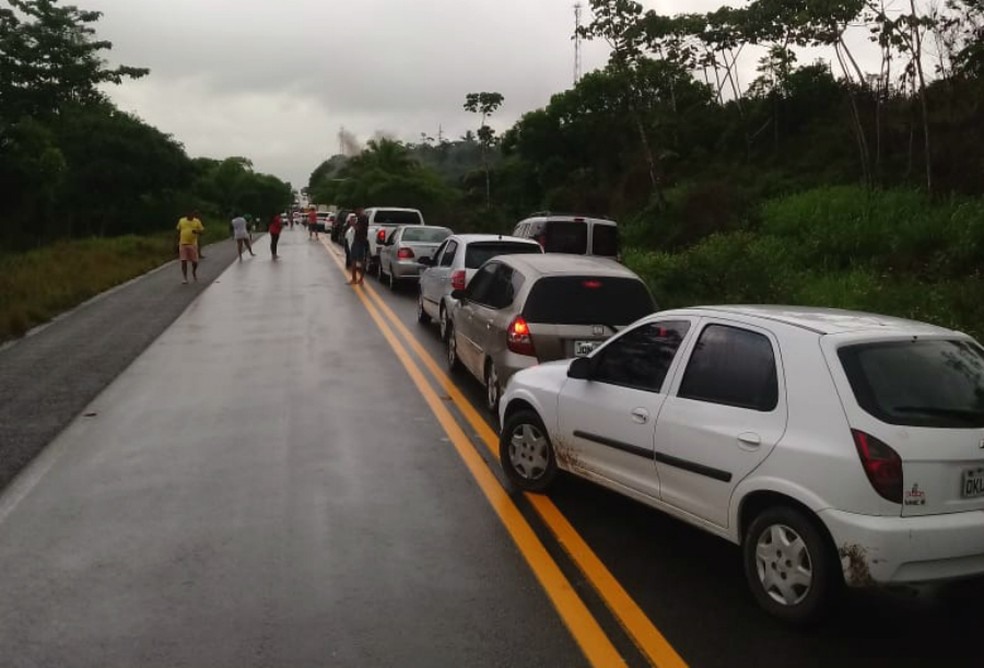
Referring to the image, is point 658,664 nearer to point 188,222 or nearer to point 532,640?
point 532,640

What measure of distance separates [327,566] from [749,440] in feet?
7.80

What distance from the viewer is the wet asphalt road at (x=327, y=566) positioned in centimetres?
441

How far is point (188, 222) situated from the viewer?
2320 centimetres

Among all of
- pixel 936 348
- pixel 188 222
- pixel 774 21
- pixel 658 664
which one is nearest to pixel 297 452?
pixel 658 664

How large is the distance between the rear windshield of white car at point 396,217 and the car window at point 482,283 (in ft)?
67.0

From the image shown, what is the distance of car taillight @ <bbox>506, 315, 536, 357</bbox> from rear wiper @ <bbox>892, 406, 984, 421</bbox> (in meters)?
4.42

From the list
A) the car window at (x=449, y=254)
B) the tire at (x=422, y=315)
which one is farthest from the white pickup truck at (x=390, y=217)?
the car window at (x=449, y=254)

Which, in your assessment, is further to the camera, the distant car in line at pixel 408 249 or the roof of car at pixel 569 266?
the distant car in line at pixel 408 249

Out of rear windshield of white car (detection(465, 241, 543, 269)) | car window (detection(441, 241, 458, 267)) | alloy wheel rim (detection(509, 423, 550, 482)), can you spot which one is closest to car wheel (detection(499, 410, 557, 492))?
alloy wheel rim (detection(509, 423, 550, 482))

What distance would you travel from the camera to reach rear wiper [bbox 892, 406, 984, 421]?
15.0 ft

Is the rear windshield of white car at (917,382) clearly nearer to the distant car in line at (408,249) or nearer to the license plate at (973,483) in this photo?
the license plate at (973,483)

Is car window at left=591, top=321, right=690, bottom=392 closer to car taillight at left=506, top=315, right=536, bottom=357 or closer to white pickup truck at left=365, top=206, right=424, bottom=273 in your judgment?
car taillight at left=506, top=315, right=536, bottom=357

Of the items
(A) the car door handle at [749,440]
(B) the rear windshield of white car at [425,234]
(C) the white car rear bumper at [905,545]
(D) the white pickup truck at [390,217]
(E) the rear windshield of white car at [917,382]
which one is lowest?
(C) the white car rear bumper at [905,545]

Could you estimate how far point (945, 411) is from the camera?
461cm
